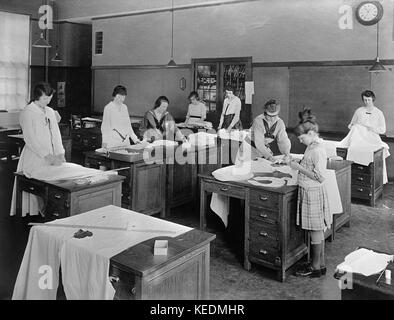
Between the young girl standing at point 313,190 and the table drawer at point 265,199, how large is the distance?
0.22 m

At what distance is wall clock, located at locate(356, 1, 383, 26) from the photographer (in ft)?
25.2

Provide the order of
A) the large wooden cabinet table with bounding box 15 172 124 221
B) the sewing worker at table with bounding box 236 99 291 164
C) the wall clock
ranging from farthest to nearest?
the wall clock
the sewing worker at table with bounding box 236 99 291 164
the large wooden cabinet table with bounding box 15 172 124 221

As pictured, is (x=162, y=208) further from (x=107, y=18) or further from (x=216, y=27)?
(x=107, y=18)

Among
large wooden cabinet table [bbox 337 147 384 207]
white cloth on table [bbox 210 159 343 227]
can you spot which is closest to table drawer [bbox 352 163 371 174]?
large wooden cabinet table [bbox 337 147 384 207]

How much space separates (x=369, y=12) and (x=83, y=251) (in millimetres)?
7243

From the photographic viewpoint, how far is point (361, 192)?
21.7ft

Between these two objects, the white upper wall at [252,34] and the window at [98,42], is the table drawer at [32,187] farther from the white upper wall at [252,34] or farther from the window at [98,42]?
the window at [98,42]

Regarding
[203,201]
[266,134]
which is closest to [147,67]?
[266,134]

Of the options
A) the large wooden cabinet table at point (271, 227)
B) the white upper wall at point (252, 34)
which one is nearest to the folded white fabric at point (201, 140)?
the large wooden cabinet table at point (271, 227)

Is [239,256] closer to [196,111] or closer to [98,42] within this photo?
[196,111]

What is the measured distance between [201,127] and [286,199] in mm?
5319

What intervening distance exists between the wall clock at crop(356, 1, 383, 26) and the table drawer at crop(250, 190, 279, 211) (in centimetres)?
531

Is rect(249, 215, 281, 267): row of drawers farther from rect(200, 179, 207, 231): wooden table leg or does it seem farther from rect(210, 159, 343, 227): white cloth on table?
rect(200, 179, 207, 231): wooden table leg

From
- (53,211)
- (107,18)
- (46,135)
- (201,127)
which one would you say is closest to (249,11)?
(201,127)
